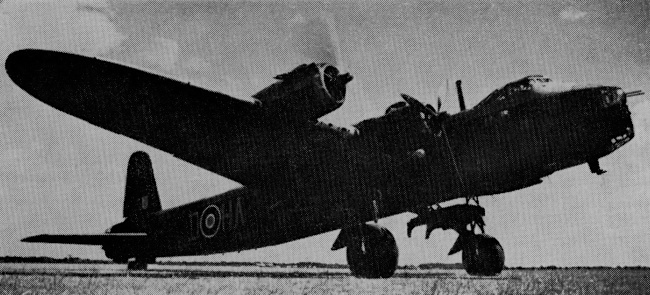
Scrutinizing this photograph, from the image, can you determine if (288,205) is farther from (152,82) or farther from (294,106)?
(152,82)

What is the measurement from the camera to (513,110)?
336 inches

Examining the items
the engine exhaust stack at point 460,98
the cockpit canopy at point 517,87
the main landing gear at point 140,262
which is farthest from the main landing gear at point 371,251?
the main landing gear at point 140,262

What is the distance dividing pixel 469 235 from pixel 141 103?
314 inches

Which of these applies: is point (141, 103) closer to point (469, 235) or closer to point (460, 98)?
point (460, 98)

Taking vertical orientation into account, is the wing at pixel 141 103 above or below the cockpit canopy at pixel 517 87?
above

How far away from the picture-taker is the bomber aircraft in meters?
7.88

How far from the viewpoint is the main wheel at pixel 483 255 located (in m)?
10.9

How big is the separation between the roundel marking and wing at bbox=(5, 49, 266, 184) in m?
2.57

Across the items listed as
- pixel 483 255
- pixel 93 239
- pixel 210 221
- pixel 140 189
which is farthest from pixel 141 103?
pixel 140 189

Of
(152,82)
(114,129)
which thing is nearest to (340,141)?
(152,82)

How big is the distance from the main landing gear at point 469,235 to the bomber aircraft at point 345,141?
3cm

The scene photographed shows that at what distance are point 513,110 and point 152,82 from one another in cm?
643

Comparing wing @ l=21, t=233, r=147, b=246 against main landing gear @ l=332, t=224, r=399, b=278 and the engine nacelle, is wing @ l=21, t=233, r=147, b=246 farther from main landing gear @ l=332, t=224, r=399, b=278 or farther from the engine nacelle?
main landing gear @ l=332, t=224, r=399, b=278

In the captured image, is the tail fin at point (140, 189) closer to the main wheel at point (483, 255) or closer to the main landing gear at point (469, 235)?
the main landing gear at point (469, 235)
